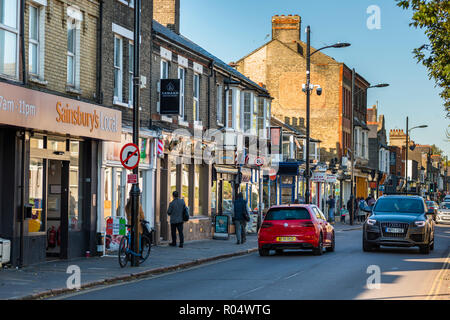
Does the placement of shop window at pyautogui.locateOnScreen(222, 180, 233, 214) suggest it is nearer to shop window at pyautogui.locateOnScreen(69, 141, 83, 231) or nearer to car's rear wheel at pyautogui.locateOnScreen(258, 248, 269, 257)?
car's rear wheel at pyautogui.locateOnScreen(258, 248, 269, 257)

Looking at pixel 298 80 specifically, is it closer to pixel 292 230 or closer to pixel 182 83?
pixel 182 83

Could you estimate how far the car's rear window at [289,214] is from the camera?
23500 mm

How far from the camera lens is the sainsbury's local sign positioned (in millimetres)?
17188

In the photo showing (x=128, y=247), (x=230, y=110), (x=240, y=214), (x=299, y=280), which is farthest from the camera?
(x=230, y=110)

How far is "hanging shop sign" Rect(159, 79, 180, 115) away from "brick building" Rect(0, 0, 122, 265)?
4.18 meters

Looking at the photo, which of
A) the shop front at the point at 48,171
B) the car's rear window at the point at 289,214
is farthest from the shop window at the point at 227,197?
the shop front at the point at 48,171

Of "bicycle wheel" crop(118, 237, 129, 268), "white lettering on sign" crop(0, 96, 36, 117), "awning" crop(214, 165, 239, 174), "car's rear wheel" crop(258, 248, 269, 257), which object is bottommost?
"car's rear wheel" crop(258, 248, 269, 257)

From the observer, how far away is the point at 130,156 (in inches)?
736

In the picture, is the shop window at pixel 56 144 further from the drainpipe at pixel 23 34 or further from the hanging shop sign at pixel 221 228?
the hanging shop sign at pixel 221 228

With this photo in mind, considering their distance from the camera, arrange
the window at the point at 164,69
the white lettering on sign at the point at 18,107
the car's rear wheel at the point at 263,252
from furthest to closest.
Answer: the window at the point at 164,69
the car's rear wheel at the point at 263,252
the white lettering on sign at the point at 18,107

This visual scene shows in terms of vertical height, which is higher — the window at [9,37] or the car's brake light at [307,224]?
the window at [9,37]

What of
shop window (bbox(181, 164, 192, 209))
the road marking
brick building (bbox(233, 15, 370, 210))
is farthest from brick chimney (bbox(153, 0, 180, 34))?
brick building (bbox(233, 15, 370, 210))

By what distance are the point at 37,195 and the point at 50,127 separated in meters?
1.92

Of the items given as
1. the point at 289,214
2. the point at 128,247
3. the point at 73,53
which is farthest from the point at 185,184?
the point at 128,247
